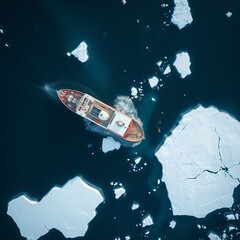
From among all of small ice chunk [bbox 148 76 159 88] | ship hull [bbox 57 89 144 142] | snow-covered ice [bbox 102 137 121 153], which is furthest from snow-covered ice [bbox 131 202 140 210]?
small ice chunk [bbox 148 76 159 88]

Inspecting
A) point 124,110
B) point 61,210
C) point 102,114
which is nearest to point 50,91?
point 102,114

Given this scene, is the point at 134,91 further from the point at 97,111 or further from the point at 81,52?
the point at 81,52

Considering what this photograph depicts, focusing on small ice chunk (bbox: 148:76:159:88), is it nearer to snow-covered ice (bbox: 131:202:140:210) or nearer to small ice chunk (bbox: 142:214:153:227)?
snow-covered ice (bbox: 131:202:140:210)

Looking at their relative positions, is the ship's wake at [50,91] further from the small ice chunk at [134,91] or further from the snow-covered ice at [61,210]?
the snow-covered ice at [61,210]

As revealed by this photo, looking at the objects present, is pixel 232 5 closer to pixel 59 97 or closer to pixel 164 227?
pixel 59 97

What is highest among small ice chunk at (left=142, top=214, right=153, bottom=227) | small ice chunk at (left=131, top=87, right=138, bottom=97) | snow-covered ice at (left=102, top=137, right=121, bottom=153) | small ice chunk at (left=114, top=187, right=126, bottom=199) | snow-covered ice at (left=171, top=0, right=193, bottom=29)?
snow-covered ice at (left=171, top=0, right=193, bottom=29)

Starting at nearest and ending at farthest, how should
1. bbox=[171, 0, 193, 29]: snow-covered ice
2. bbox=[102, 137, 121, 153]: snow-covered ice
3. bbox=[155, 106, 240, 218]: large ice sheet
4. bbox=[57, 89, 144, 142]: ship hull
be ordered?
bbox=[57, 89, 144, 142]: ship hull < bbox=[155, 106, 240, 218]: large ice sheet < bbox=[171, 0, 193, 29]: snow-covered ice < bbox=[102, 137, 121, 153]: snow-covered ice

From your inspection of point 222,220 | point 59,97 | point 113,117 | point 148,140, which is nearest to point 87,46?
point 59,97
